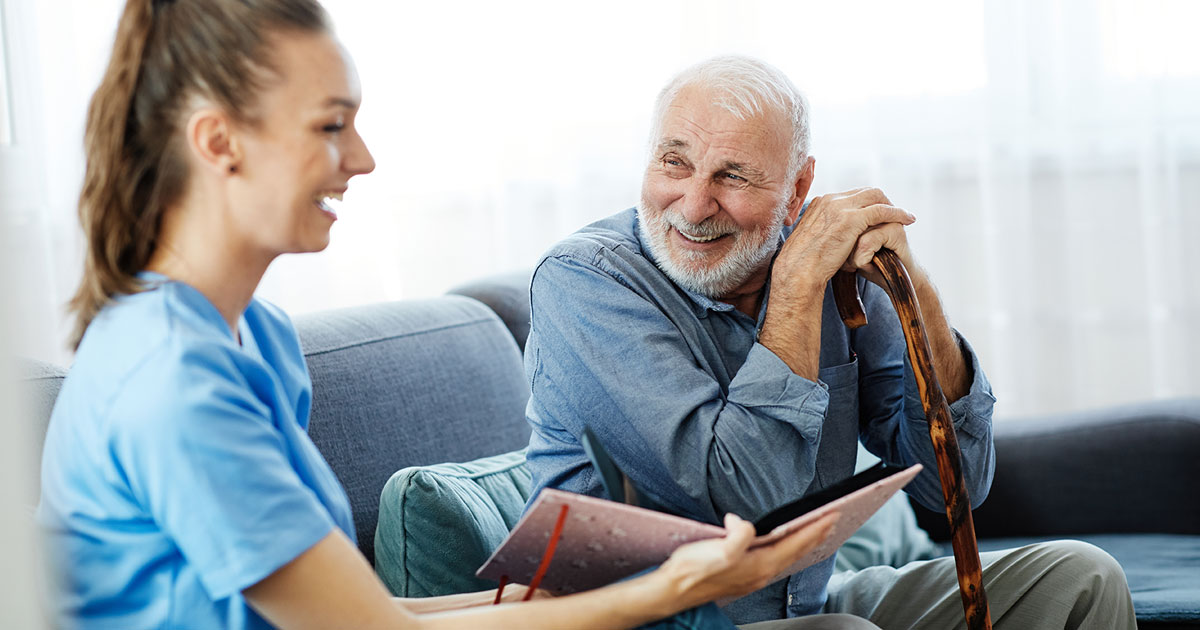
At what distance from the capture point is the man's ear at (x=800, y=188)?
1.55 meters

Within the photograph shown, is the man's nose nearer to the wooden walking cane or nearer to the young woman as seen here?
the wooden walking cane

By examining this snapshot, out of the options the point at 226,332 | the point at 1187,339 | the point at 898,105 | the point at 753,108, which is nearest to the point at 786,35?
the point at 898,105

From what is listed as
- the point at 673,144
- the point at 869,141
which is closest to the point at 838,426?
the point at 673,144

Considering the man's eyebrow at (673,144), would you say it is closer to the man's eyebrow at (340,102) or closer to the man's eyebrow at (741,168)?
the man's eyebrow at (741,168)

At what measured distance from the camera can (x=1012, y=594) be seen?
145cm

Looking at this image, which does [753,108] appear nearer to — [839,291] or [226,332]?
[839,291]

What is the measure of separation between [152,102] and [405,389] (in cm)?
80

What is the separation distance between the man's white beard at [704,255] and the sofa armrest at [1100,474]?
35.1 inches

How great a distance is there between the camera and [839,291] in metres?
1.50

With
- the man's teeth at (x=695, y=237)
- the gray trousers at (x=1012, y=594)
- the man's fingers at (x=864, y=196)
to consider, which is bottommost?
the gray trousers at (x=1012, y=594)

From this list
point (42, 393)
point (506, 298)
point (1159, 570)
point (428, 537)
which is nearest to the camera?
point (42, 393)

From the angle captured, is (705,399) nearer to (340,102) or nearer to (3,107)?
(340,102)

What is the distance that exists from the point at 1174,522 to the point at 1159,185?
98cm

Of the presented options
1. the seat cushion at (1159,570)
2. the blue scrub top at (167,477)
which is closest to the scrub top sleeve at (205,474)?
the blue scrub top at (167,477)
